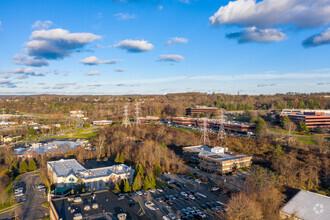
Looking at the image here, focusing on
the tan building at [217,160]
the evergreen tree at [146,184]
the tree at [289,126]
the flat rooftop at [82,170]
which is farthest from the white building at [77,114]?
the evergreen tree at [146,184]

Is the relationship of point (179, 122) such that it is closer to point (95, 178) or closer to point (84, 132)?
point (84, 132)

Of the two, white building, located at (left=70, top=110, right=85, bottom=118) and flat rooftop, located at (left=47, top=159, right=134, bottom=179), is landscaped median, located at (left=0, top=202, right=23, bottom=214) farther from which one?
white building, located at (left=70, top=110, right=85, bottom=118)

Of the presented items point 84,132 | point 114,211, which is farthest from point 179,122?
point 114,211

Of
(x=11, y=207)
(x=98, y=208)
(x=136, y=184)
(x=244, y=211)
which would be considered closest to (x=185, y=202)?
(x=136, y=184)

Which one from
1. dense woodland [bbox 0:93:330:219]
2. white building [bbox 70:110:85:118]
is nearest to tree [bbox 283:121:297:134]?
dense woodland [bbox 0:93:330:219]

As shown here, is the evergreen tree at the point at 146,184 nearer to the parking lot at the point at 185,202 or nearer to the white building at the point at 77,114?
the parking lot at the point at 185,202

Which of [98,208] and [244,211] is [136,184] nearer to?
[98,208]
